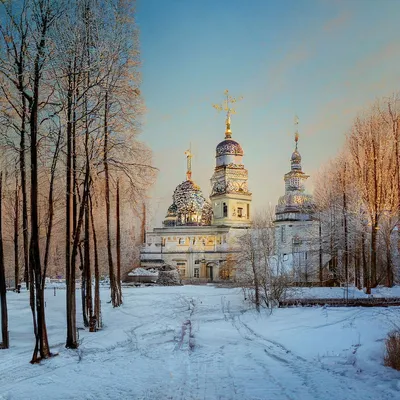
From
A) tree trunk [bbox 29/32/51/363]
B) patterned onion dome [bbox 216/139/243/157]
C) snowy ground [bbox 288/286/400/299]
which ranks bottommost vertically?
snowy ground [bbox 288/286/400/299]

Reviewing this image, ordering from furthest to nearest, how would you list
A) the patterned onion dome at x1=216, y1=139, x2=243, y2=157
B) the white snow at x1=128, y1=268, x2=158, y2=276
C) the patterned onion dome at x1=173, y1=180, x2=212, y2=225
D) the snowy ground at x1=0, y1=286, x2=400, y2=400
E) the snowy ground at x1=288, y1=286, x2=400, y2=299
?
the patterned onion dome at x1=173, y1=180, x2=212, y2=225 → the patterned onion dome at x1=216, y1=139, x2=243, y2=157 → the white snow at x1=128, y1=268, x2=158, y2=276 → the snowy ground at x1=288, y1=286, x2=400, y2=299 → the snowy ground at x1=0, y1=286, x2=400, y2=400

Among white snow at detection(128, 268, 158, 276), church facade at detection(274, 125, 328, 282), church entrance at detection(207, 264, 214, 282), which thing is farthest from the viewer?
church entrance at detection(207, 264, 214, 282)

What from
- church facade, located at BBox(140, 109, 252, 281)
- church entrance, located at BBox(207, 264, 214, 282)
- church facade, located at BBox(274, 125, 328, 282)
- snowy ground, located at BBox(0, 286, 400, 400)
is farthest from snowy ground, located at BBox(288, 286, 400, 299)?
church entrance, located at BBox(207, 264, 214, 282)

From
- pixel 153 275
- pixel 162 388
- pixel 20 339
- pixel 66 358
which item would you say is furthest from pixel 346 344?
pixel 153 275

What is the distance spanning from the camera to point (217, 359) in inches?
455

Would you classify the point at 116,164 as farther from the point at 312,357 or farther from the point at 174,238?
the point at 174,238

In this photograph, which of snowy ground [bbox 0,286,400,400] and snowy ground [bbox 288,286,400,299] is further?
snowy ground [bbox 288,286,400,299]

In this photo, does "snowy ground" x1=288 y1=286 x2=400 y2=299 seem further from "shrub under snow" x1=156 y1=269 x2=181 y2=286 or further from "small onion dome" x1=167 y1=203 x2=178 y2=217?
"small onion dome" x1=167 y1=203 x2=178 y2=217

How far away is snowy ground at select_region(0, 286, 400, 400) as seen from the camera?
892cm

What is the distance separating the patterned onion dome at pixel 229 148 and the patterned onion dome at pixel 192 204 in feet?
23.6

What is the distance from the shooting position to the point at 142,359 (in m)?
11.5

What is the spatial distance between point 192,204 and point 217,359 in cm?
5408

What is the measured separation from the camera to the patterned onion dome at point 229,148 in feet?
204

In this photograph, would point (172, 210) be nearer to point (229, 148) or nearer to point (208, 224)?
point (208, 224)
